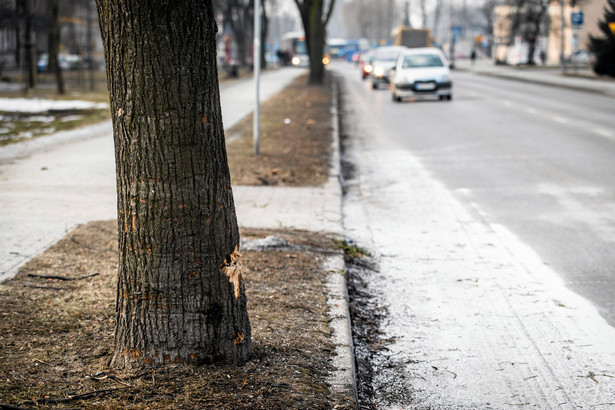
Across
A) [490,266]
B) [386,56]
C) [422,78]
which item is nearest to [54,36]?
[422,78]

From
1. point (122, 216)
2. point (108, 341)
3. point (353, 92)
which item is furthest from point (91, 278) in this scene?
point (353, 92)

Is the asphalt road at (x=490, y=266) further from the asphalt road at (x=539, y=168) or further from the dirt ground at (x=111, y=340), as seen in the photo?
the dirt ground at (x=111, y=340)

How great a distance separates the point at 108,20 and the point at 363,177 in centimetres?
813

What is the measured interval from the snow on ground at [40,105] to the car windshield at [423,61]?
9.93 meters

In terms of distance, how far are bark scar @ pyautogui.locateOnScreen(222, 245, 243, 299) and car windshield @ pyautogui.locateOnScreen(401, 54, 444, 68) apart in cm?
2371

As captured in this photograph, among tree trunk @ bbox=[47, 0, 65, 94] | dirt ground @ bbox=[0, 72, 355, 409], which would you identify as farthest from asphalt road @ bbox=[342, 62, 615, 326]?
tree trunk @ bbox=[47, 0, 65, 94]

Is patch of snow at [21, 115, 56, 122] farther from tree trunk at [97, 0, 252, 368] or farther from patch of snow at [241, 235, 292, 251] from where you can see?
tree trunk at [97, 0, 252, 368]

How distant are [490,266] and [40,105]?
60.9 ft

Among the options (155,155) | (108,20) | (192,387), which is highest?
(108,20)

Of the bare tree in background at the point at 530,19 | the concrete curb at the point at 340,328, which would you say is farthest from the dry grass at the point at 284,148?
the bare tree in background at the point at 530,19

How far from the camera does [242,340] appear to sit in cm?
404

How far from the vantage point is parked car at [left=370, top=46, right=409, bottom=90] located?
35.7 metres

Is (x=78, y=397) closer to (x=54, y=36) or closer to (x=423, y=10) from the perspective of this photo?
(x=54, y=36)

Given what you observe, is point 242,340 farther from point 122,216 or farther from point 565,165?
point 565,165
